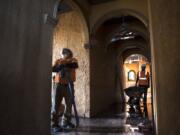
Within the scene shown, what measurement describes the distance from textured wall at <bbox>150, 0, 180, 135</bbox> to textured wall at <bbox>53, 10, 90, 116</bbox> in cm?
329

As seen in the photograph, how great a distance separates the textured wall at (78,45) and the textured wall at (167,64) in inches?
130

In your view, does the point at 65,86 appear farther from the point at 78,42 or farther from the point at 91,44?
the point at 78,42

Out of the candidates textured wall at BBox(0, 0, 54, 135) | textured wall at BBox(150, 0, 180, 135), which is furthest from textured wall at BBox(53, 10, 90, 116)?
textured wall at BBox(150, 0, 180, 135)

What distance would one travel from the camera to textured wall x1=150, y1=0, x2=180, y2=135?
79.7 inches

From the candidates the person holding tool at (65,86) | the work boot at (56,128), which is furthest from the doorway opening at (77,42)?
the work boot at (56,128)

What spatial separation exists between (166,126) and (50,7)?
2.50 metres

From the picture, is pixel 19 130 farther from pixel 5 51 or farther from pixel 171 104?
pixel 171 104

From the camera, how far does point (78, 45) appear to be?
5.65m

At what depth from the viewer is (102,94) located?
6414 millimetres

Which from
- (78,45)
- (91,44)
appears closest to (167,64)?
(91,44)

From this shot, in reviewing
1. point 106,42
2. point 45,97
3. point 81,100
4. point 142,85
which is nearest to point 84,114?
point 81,100

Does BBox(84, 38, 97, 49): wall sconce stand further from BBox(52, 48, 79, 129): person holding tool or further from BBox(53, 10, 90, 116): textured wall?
BBox(52, 48, 79, 129): person holding tool

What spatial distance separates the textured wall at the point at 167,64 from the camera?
2.02 m

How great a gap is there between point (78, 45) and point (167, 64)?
382 cm
